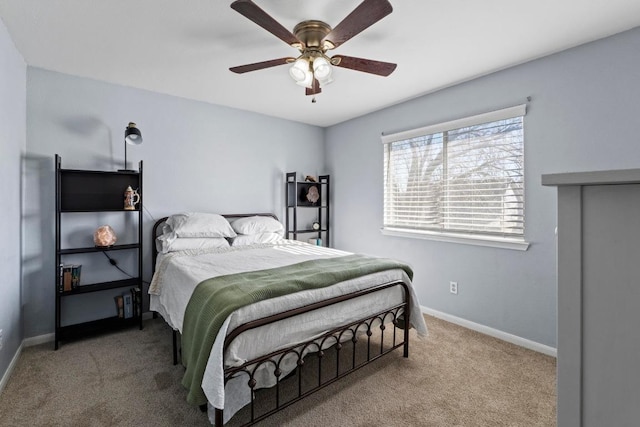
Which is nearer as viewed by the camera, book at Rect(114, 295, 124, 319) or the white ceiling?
the white ceiling

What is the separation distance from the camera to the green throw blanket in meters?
1.57

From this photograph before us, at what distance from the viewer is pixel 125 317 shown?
119 inches

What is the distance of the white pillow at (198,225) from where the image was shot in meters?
3.12

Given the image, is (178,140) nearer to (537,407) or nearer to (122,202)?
(122,202)

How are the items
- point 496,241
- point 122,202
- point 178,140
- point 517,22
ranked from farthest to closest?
point 178,140, point 122,202, point 496,241, point 517,22

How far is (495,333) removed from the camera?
2.89 m

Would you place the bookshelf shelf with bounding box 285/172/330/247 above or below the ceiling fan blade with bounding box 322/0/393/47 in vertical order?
below

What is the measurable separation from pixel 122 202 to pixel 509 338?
400 centimetres

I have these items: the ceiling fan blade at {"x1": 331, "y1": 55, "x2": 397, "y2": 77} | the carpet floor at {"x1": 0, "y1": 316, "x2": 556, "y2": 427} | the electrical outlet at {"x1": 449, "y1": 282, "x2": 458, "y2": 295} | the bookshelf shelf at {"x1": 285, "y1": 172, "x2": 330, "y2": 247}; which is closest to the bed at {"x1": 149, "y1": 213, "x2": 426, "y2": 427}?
the carpet floor at {"x1": 0, "y1": 316, "x2": 556, "y2": 427}

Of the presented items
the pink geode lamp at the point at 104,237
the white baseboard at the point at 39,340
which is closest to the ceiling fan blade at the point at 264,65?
the pink geode lamp at the point at 104,237

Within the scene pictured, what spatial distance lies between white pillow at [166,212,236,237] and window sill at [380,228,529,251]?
2.00 meters

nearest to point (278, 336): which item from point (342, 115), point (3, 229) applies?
point (3, 229)

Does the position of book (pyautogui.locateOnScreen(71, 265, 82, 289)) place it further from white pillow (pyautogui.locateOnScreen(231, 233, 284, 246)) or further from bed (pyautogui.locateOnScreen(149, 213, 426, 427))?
white pillow (pyautogui.locateOnScreen(231, 233, 284, 246))

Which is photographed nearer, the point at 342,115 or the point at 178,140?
the point at 178,140
